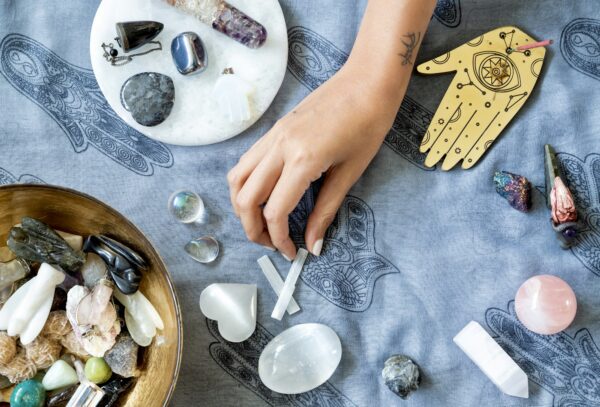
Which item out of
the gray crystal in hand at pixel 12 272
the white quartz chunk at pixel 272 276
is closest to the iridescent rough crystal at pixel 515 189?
the white quartz chunk at pixel 272 276

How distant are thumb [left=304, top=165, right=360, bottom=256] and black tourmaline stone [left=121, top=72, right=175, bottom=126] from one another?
171 mm

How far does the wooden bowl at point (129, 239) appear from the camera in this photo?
0.56m

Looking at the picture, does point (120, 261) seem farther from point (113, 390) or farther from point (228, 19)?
point (228, 19)

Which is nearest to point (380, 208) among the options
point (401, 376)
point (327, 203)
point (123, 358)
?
point (327, 203)

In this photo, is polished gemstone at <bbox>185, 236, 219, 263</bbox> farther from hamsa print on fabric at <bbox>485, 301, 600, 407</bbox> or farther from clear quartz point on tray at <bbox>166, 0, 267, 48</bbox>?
hamsa print on fabric at <bbox>485, 301, 600, 407</bbox>

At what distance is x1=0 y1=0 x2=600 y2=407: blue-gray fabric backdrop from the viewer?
25.6 inches

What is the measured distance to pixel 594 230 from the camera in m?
0.65

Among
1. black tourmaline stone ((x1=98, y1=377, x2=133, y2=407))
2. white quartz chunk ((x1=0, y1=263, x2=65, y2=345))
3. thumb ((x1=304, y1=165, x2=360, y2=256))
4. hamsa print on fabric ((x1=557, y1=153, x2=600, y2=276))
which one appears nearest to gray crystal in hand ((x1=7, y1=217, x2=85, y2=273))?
white quartz chunk ((x1=0, y1=263, x2=65, y2=345))

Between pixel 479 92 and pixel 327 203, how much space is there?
19 cm

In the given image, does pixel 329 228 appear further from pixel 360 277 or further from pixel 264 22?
pixel 264 22

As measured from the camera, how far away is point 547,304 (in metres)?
0.62

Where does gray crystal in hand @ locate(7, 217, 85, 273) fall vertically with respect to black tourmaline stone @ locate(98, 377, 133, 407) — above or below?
above

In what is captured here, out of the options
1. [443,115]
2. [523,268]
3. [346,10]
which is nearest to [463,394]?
[523,268]

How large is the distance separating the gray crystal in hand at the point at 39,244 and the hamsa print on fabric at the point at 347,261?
0.72 feet
